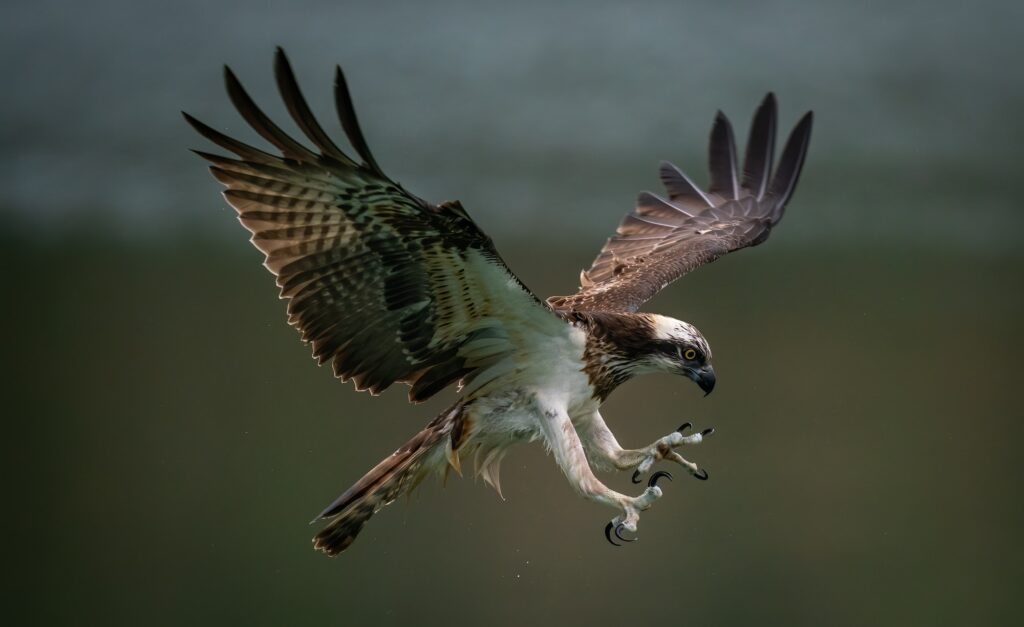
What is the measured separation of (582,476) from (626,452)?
1.46 ft

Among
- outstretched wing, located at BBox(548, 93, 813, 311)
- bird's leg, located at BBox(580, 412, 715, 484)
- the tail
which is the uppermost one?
outstretched wing, located at BBox(548, 93, 813, 311)

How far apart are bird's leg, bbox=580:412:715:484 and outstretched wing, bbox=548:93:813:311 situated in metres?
0.97

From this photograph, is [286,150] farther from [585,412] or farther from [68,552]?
[68,552]

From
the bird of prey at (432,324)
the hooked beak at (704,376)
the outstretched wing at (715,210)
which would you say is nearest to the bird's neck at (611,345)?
the bird of prey at (432,324)

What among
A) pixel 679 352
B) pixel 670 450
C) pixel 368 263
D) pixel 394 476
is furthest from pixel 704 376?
pixel 368 263

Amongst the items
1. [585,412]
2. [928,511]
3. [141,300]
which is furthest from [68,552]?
[928,511]

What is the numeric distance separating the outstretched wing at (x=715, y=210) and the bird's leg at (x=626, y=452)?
3.18 feet

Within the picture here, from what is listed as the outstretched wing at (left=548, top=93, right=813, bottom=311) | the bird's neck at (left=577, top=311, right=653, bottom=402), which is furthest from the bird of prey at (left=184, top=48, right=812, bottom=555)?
the outstretched wing at (left=548, top=93, right=813, bottom=311)

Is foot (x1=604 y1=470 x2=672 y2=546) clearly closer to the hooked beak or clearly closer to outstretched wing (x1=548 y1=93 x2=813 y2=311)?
the hooked beak

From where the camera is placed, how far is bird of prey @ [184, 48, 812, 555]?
4090mm

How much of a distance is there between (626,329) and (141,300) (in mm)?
6769

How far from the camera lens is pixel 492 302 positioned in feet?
14.8

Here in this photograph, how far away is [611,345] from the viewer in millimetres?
4707

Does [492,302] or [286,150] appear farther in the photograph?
[492,302]
